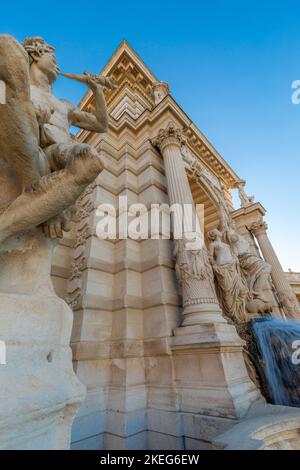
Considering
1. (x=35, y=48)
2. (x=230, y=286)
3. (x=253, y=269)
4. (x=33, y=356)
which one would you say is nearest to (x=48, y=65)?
(x=35, y=48)

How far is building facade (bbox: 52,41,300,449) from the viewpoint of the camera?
2.94 metres

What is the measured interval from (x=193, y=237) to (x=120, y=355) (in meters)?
2.78

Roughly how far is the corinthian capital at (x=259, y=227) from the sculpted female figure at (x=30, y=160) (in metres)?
11.2

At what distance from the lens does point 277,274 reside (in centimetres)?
982

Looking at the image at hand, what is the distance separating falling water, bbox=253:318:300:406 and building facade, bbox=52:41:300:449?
0.45 metres

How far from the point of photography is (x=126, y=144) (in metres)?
7.01

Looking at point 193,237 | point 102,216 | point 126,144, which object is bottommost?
point 193,237

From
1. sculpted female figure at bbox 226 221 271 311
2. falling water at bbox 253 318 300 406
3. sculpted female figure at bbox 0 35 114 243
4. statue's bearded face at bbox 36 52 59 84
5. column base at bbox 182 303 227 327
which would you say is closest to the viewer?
sculpted female figure at bbox 0 35 114 243

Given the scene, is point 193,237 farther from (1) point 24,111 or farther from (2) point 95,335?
(1) point 24,111

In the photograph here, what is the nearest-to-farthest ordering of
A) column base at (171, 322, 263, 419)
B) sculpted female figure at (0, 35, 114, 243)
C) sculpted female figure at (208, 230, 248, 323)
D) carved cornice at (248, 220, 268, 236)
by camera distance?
sculpted female figure at (0, 35, 114, 243) → column base at (171, 322, 263, 419) → sculpted female figure at (208, 230, 248, 323) → carved cornice at (248, 220, 268, 236)

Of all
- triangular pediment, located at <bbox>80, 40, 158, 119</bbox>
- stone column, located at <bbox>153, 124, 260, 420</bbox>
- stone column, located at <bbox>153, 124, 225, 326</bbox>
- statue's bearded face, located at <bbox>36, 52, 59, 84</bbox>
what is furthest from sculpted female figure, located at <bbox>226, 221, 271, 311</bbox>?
triangular pediment, located at <bbox>80, 40, 158, 119</bbox>

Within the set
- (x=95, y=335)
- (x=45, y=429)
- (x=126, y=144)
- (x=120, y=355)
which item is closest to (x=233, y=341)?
(x=120, y=355)

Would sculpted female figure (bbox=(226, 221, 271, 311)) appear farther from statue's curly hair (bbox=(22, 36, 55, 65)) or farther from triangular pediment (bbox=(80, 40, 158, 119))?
triangular pediment (bbox=(80, 40, 158, 119))

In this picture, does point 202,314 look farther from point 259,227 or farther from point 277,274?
point 259,227
